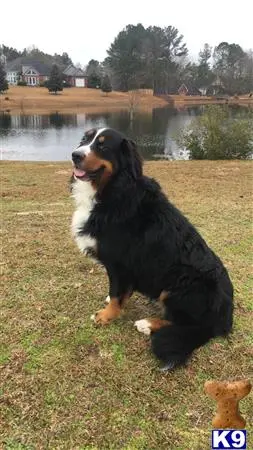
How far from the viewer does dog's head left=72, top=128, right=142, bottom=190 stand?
315 centimetres

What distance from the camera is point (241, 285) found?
419 centimetres

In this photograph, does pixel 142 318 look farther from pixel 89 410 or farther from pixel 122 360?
pixel 89 410

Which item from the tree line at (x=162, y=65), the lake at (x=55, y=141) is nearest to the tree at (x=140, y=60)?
the tree line at (x=162, y=65)

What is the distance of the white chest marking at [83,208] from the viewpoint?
10.9ft

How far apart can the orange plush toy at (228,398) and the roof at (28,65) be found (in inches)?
3633

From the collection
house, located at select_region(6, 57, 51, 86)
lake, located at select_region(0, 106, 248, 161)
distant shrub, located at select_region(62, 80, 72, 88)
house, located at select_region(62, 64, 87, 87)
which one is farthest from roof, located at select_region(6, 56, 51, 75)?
lake, located at select_region(0, 106, 248, 161)

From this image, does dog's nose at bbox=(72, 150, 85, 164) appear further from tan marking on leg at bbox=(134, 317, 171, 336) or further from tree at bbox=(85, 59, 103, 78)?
tree at bbox=(85, 59, 103, 78)

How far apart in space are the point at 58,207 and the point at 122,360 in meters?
4.67

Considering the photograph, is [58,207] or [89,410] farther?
[58,207]

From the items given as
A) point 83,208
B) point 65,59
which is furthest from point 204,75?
point 83,208

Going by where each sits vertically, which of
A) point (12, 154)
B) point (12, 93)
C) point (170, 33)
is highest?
point (170, 33)

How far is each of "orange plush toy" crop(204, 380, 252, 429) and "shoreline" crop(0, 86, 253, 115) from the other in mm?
49118

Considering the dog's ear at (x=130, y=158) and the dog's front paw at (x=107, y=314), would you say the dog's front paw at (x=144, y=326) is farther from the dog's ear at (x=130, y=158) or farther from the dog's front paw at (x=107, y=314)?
the dog's ear at (x=130, y=158)

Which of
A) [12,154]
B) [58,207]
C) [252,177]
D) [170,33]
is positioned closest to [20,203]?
[58,207]
